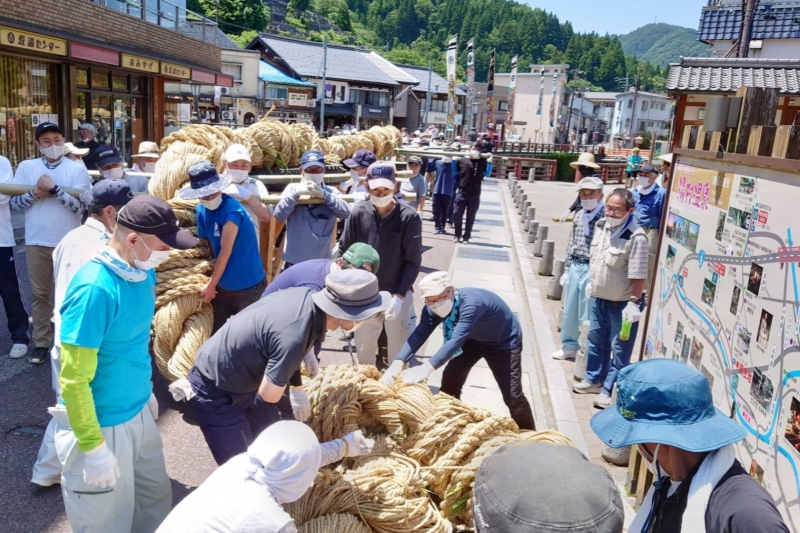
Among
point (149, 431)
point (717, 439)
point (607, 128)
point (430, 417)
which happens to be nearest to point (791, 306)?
point (717, 439)

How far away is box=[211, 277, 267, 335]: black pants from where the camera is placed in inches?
205

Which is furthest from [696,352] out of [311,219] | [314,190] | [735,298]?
[311,219]

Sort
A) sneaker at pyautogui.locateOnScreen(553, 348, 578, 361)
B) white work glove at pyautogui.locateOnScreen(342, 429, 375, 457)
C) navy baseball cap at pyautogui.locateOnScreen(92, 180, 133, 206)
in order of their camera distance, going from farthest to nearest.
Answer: sneaker at pyautogui.locateOnScreen(553, 348, 578, 361) < navy baseball cap at pyautogui.locateOnScreen(92, 180, 133, 206) < white work glove at pyautogui.locateOnScreen(342, 429, 375, 457)

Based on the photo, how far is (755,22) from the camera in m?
23.0

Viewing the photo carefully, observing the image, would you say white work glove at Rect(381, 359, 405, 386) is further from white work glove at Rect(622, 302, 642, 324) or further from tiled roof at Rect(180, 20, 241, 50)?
tiled roof at Rect(180, 20, 241, 50)

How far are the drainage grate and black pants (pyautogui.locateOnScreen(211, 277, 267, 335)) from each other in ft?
24.7

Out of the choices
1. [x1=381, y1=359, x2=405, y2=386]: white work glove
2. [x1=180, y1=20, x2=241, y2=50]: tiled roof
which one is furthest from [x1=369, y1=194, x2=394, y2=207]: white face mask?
[x1=180, y1=20, x2=241, y2=50]: tiled roof

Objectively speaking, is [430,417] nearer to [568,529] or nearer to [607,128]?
[568,529]

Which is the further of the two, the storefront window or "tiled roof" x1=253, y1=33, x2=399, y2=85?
"tiled roof" x1=253, y1=33, x2=399, y2=85

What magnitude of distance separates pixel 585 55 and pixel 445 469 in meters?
177

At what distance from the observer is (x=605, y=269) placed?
5746mm

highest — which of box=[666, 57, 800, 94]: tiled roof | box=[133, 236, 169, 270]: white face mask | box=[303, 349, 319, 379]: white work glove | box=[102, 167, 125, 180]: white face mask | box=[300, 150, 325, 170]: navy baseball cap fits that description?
box=[666, 57, 800, 94]: tiled roof

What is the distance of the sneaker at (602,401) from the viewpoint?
18.9 feet

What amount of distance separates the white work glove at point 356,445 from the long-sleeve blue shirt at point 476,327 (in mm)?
1123
